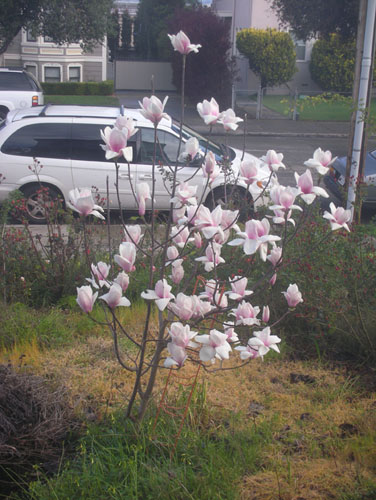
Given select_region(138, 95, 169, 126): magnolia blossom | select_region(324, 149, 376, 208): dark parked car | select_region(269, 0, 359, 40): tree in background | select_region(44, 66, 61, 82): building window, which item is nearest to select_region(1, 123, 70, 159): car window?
select_region(324, 149, 376, 208): dark parked car

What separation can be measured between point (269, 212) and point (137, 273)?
6.57 feet

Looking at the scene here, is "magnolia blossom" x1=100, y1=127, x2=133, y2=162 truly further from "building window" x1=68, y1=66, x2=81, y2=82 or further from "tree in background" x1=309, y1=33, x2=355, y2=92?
"building window" x1=68, y1=66, x2=81, y2=82

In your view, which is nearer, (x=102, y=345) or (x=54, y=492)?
(x=54, y=492)

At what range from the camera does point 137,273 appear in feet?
18.3

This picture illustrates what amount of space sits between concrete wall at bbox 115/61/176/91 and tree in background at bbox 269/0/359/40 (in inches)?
518

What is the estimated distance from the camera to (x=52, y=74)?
37.2 metres

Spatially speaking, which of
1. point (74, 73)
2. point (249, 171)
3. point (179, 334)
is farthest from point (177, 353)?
point (74, 73)

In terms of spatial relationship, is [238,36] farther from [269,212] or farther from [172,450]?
[172,450]

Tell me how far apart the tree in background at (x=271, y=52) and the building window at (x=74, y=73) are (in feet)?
37.7

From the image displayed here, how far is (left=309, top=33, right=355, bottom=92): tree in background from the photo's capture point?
3347cm

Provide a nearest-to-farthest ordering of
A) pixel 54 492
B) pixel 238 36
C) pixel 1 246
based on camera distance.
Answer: pixel 54 492 < pixel 1 246 < pixel 238 36

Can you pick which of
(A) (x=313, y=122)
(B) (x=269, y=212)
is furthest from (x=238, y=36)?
(B) (x=269, y=212)

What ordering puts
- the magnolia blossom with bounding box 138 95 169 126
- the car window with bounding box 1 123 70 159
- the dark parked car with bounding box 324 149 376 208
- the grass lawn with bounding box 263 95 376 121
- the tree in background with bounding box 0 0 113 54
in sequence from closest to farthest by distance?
1. the magnolia blossom with bounding box 138 95 169 126
2. the car window with bounding box 1 123 70 159
3. the dark parked car with bounding box 324 149 376 208
4. the tree in background with bounding box 0 0 113 54
5. the grass lawn with bounding box 263 95 376 121

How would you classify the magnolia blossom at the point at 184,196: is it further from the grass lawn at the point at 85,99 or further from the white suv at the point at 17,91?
the grass lawn at the point at 85,99
